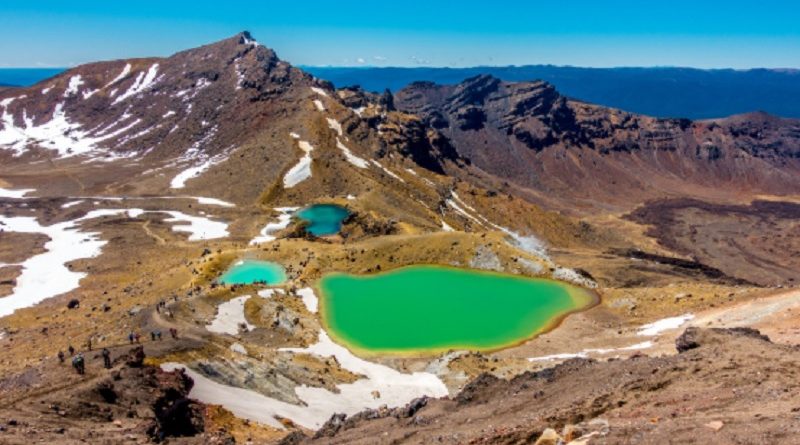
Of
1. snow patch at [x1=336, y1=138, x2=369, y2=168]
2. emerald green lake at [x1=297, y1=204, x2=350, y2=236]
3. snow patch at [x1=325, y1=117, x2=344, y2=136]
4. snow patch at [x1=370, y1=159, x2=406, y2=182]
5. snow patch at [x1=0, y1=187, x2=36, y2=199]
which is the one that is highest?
snow patch at [x1=325, y1=117, x2=344, y2=136]

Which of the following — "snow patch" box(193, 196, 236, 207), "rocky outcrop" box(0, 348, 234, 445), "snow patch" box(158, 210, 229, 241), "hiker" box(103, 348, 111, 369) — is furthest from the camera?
"snow patch" box(193, 196, 236, 207)

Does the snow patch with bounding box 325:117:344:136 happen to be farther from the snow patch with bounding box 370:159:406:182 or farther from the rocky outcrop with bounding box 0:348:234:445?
the rocky outcrop with bounding box 0:348:234:445

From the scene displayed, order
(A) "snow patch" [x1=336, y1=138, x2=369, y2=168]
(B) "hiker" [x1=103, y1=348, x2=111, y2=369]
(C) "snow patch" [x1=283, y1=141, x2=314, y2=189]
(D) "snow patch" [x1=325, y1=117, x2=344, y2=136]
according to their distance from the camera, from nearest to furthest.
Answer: (B) "hiker" [x1=103, y1=348, x2=111, y2=369], (C) "snow patch" [x1=283, y1=141, x2=314, y2=189], (A) "snow patch" [x1=336, y1=138, x2=369, y2=168], (D) "snow patch" [x1=325, y1=117, x2=344, y2=136]

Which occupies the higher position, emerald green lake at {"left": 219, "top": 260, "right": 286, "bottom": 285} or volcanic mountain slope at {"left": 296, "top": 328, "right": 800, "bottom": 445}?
volcanic mountain slope at {"left": 296, "top": 328, "right": 800, "bottom": 445}

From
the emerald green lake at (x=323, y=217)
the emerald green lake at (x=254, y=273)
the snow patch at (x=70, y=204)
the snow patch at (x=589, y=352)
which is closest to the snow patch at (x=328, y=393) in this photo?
the snow patch at (x=589, y=352)

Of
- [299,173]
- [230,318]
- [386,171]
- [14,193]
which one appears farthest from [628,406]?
[14,193]

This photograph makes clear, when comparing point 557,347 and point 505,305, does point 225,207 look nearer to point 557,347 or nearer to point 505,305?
point 505,305

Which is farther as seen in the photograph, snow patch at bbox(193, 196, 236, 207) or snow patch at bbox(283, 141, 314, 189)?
snow patch at bbox(283, 141, 314, 189)

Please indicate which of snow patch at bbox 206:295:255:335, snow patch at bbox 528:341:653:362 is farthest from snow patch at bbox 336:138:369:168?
snow patch at bbox 528:341:653:362

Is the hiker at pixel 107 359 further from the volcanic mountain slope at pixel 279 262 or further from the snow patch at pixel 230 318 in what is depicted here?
the snow patch at pixel 230 318
